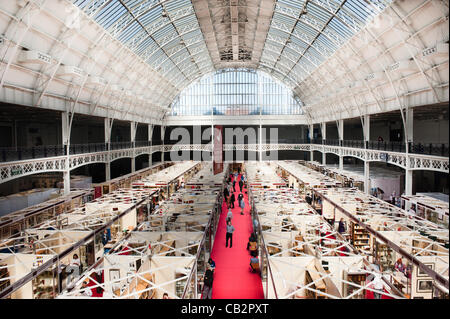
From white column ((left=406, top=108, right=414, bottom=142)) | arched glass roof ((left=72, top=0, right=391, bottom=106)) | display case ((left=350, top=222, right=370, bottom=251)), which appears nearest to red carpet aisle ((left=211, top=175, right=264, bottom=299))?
display case ((left=350, top=222, right=370, bottom=251))

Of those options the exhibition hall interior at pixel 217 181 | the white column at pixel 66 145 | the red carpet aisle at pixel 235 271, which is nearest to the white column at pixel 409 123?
the exhibition hall interior at pixel 217 181

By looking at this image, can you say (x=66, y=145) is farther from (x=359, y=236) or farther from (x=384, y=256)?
(x=384, y=256)

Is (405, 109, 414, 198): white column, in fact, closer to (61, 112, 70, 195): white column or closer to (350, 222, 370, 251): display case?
(350, 222, 370, 251): display case

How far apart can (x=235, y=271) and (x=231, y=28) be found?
28.5 metres

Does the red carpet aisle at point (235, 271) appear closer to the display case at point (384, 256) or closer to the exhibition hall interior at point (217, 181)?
the exhibition hall interior at point (217, 181)

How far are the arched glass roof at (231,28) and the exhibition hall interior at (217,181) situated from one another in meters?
0.18

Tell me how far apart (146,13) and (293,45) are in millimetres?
17181

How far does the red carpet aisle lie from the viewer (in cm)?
1172

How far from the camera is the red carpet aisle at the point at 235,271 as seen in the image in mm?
11719

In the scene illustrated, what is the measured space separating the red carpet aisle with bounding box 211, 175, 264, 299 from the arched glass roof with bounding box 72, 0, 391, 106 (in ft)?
52.5

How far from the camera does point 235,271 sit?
1373 cm

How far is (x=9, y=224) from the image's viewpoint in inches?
561
